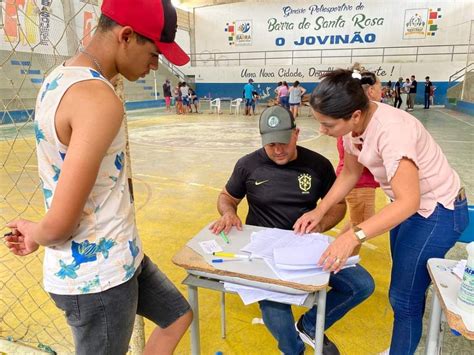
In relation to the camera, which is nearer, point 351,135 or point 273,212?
point 351,135

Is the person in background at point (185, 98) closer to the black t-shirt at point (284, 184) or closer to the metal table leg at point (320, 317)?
the black t-shirt at point (284, 184)

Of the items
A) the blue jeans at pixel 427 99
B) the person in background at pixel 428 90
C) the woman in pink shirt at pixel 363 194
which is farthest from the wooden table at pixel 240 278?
the blue jeans at pixel 427 99

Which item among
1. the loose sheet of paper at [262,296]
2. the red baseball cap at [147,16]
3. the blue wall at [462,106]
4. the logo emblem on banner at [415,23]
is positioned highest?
the logo emblem on banner at [415,23]

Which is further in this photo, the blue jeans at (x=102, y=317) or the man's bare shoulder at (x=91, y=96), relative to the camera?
the blue jeans at (x=102, y=317)

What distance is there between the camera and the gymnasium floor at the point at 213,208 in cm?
193

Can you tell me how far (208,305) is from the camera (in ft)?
7.40

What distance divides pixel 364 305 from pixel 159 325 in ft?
4.63

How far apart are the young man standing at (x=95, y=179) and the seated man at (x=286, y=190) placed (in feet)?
2.40

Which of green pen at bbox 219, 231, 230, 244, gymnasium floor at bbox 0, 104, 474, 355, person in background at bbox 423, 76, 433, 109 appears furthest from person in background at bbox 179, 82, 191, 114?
green pen at bbox 219, 231, 230, 244

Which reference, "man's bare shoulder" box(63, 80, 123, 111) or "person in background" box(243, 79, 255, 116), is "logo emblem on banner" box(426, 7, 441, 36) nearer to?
"person in background" box(243, 79, 255, 116)

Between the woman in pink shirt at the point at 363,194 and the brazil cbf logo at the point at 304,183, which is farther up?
the brazil cbf logo at the point at 304,183

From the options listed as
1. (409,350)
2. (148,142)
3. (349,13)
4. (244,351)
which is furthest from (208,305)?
(349,13)

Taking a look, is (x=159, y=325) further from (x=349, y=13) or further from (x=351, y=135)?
(x=349, y=13)

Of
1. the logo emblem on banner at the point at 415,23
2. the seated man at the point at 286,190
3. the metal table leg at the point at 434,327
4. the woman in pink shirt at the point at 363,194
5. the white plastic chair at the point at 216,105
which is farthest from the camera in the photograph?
the logo emblem on banner at the point at 415,23
